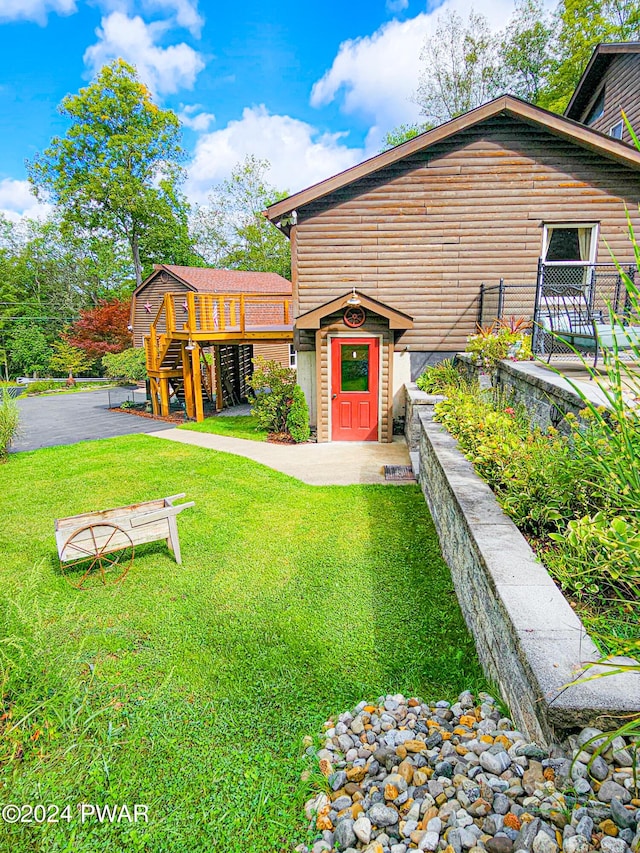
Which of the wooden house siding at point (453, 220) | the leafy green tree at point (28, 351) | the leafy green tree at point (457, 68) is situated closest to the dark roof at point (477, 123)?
the wooden house siding at point (453, 220)

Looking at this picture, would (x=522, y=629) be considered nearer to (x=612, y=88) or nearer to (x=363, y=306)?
(x=363, y=306)

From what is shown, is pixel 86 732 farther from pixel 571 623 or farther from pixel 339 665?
pixel 571 623

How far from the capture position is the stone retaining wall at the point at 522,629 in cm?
184

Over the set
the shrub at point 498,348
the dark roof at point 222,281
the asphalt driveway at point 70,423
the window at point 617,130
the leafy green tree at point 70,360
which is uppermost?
the window at point 617,130

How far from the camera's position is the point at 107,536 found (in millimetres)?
4793

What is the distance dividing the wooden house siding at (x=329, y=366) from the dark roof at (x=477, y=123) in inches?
99.9

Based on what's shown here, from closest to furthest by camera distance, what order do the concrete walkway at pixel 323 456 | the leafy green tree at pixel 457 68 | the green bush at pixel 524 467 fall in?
the green bush at pixel 524 467
the concrete walkway at pixel 323 456
the leafy green tree at pixel 457 68

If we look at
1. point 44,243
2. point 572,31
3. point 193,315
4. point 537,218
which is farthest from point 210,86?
point 537,218

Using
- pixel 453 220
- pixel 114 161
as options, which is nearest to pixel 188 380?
pixel 453 220

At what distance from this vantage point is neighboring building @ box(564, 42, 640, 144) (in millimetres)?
12273

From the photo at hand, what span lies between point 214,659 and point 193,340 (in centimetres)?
1113

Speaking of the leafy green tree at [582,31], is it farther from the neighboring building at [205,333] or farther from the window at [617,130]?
the neighboring building at [205,333]

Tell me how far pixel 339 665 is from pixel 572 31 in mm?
30689

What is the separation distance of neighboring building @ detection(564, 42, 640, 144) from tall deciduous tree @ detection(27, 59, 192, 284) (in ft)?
88.8
